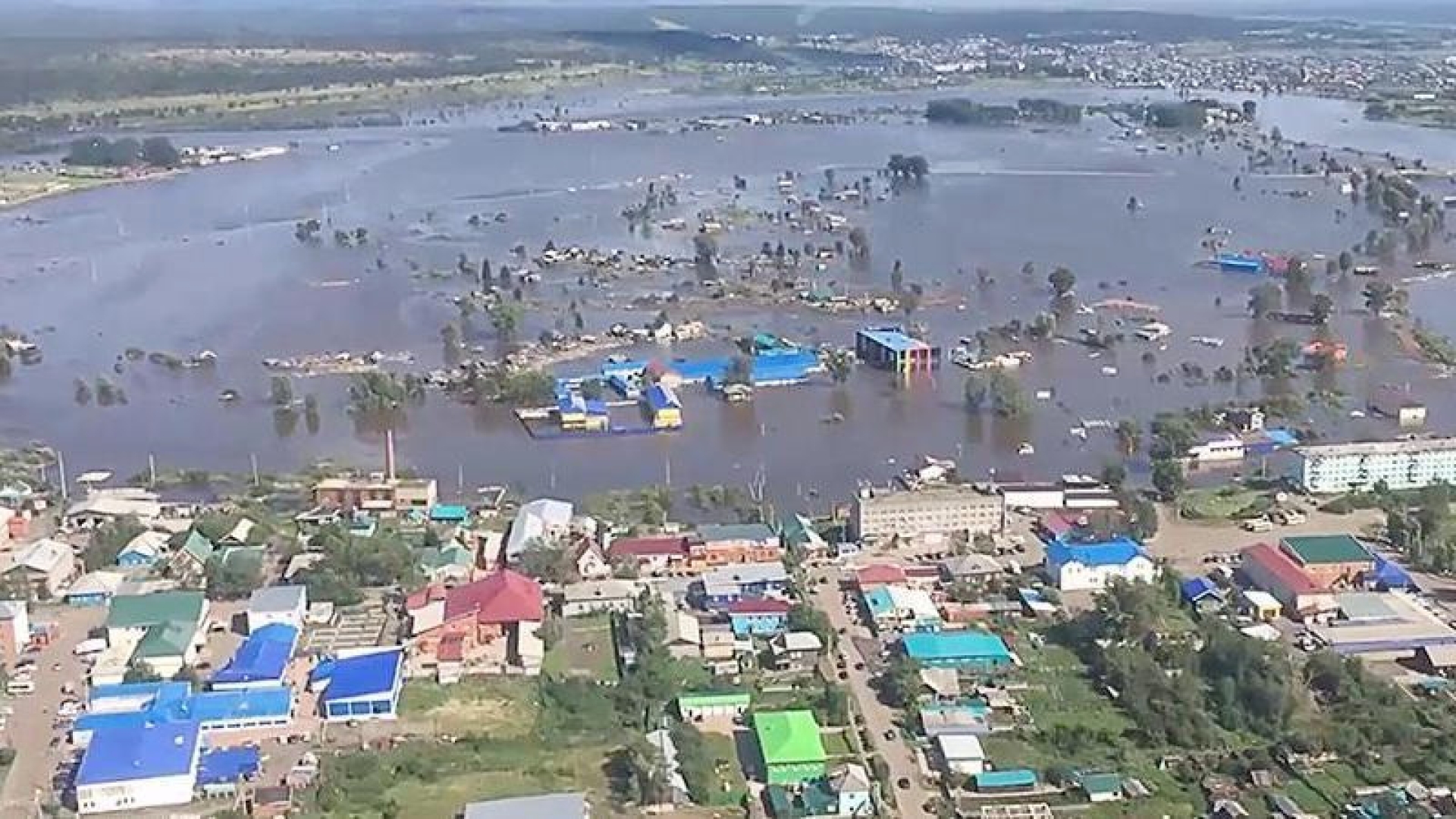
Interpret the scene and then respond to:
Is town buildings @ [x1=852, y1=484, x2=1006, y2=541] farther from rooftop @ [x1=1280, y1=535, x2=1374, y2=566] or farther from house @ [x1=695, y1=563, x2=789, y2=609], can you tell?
rooftop @ [x1=1280, y1=535, x2=1374, y2=566]

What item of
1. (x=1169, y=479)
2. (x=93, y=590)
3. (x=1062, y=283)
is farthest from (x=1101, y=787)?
(x=1062, y=283)

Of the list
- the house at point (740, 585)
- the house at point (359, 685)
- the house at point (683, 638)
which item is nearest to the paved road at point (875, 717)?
the house at point (740, 585)

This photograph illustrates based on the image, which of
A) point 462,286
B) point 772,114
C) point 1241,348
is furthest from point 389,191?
point 1241,348

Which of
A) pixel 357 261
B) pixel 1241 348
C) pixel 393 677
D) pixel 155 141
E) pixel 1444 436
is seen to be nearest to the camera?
pixel 393 677

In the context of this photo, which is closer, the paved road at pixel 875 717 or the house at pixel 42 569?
the paved road at pixel 875 717

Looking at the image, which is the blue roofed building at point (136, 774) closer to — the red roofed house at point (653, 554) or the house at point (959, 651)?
the red roofed house at point (653, 554)

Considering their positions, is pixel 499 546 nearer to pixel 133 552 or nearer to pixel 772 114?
pixel 133 552
